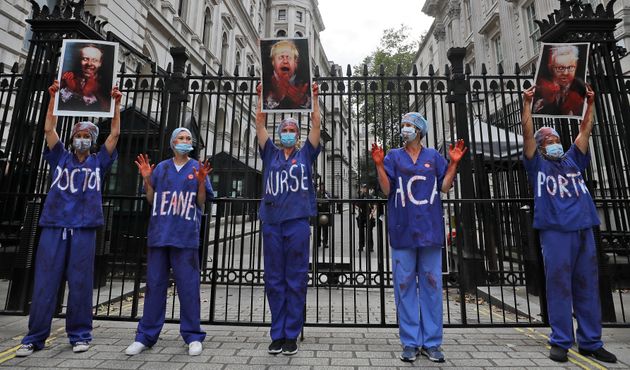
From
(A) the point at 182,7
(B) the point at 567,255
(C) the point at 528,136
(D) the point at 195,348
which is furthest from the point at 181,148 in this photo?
(A) the point at 182,7

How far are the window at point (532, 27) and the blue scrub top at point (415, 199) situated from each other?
18.2 metres

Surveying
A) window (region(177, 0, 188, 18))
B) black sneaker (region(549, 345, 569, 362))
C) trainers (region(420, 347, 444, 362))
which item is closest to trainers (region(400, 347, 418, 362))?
trainers (region(420, 347, 444, 362))

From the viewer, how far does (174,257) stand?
3.39 meters

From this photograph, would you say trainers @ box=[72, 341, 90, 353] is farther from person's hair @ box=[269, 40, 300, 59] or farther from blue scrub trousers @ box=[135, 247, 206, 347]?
person's hair @ box=[269, 40, 300, 59]

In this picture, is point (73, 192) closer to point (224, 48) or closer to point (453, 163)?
point (453, 163)

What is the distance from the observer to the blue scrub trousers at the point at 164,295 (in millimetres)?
3350

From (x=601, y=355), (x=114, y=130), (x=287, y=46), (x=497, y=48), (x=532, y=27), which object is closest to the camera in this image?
(x=601, y=355)

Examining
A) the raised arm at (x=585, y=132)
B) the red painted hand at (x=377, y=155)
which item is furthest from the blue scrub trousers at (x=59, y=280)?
the raised arm at (x=585, y=132)

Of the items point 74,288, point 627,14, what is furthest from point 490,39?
point 74,288

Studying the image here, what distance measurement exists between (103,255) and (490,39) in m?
24.4

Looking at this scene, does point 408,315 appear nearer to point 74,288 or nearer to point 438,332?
point 438,332

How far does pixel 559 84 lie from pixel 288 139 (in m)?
3.26

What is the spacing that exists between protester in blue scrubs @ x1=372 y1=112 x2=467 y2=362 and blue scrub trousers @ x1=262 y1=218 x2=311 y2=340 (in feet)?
2.97

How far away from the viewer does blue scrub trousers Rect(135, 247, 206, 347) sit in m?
3.35
